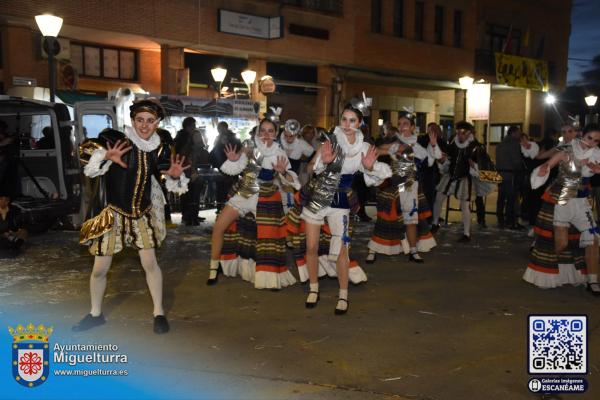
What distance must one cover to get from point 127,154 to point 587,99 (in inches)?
848

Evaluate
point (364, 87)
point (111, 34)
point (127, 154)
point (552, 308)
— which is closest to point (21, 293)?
point (127, 154)

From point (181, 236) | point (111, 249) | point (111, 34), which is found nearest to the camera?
point (111, 249)

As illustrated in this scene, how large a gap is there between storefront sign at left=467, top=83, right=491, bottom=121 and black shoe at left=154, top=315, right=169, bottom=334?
36.6ft

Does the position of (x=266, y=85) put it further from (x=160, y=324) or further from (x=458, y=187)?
A: (x=160, y=324)

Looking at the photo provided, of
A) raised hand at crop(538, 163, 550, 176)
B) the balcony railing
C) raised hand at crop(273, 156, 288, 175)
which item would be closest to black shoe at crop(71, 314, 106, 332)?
raised hand at crop(273, 156, 288, 175)

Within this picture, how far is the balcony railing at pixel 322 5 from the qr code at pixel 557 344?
65.3ft

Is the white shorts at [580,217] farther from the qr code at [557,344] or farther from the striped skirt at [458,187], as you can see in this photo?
the striped skirt at [458,187]

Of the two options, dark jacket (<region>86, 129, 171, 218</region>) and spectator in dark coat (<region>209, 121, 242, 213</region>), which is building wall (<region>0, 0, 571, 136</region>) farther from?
dark jacket (<region>86, 129, 171, 218</region>)

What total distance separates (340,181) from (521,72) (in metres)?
23.6

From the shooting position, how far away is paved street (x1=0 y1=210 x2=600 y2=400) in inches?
176

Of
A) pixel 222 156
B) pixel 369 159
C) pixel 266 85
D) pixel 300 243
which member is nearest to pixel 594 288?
pixel 369 159

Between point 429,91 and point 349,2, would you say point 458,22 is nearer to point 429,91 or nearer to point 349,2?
point 429,91

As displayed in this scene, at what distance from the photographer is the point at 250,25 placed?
21.2 m

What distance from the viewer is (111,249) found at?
17.9ft
